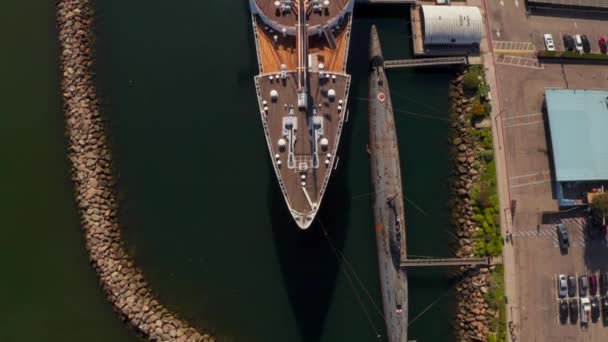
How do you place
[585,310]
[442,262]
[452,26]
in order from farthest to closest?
[452,26], [585,310], [442,262]

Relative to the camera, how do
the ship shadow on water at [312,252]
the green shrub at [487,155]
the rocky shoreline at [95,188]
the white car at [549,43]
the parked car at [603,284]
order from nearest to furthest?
the rocky shoreline at [95,188]
the ship shadow on water at [312,252]
the parked car at [603,284]
the green shrub at [487,155]
the white car at [549,43]

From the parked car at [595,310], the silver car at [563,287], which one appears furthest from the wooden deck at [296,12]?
the parked car at [595,310]

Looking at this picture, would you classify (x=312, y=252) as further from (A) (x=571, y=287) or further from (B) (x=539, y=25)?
(B) (x=539, y=25)

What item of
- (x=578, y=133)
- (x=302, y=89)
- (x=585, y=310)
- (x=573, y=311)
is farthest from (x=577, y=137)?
(x=302, y=89)

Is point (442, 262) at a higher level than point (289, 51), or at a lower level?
lower

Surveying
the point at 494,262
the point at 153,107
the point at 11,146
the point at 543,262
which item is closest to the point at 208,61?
the point at 153,107

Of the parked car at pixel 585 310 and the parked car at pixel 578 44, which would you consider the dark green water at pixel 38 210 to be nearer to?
the parked car at pixel 585 310
